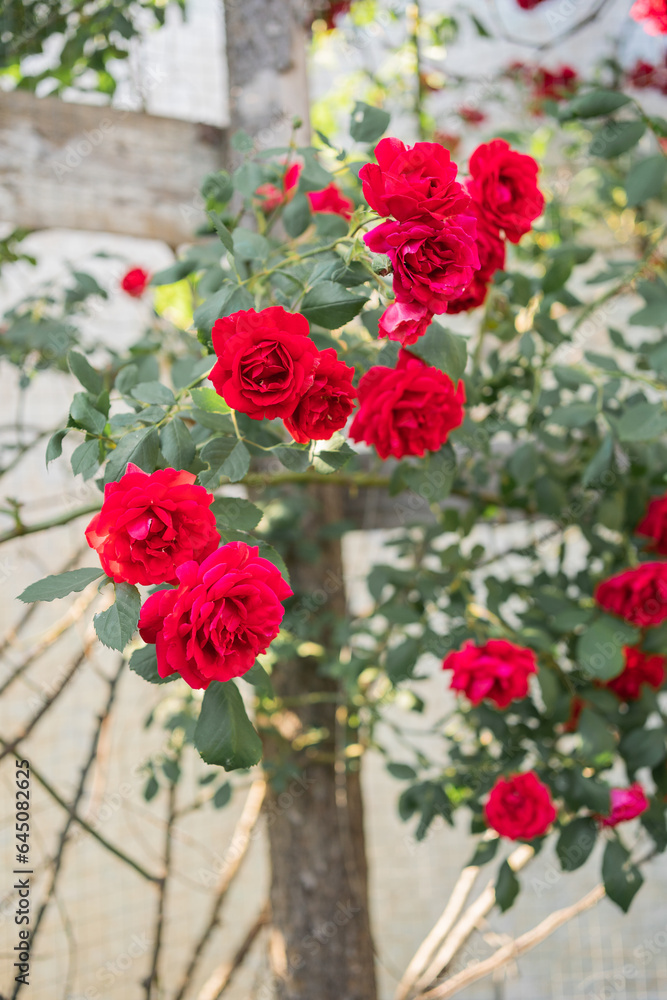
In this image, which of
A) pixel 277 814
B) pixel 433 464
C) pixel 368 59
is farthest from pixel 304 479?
pixel 368 59

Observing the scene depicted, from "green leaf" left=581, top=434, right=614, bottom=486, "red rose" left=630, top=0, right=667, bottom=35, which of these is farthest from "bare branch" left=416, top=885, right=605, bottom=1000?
"red rose" left=630, top=0, right=667, bottom=35

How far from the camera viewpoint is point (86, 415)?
1.62 ft

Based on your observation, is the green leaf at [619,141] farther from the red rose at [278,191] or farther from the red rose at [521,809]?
the red rose at [521,809]

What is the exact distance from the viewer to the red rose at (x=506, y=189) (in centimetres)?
58

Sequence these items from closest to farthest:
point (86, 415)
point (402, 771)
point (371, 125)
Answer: point (86, 415) → point (371, 125) → point (402, 771)

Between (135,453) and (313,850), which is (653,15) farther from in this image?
(313,850)

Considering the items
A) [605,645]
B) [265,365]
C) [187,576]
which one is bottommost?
[605,645]

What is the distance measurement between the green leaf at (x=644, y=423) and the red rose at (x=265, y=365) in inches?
15.8

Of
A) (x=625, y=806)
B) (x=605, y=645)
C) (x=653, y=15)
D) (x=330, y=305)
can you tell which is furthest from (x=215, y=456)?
(x=653, y=15)

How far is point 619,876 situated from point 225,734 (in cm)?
59

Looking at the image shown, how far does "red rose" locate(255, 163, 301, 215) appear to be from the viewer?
0.68 meters

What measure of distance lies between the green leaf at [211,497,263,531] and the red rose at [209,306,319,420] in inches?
3.1

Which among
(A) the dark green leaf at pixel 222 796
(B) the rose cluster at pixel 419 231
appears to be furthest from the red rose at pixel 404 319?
(A) the dark green leaf at pixel 222 796

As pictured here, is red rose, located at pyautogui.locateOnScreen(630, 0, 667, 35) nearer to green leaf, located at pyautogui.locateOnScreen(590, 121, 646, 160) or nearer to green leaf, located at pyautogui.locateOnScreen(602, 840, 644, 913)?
green leaf, located at pyautogui.locateOnScreen(590, 121, 646, 160)
